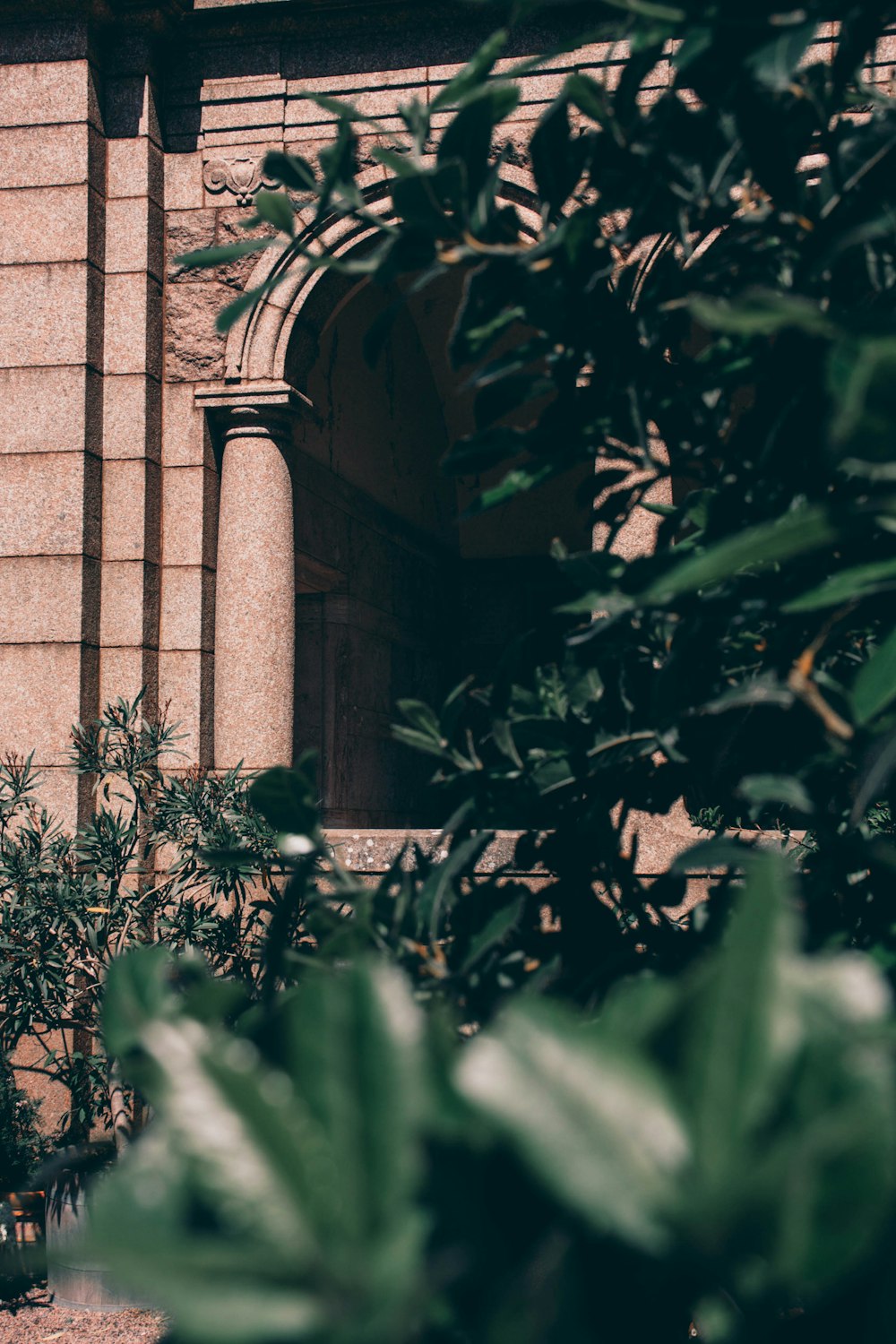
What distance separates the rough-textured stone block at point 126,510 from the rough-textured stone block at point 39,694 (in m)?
0.64

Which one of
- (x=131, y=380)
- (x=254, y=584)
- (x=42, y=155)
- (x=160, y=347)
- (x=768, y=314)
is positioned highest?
(x=42, y=155)

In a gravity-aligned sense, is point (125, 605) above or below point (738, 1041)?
above

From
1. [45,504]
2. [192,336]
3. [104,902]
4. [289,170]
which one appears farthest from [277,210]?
[192,336]

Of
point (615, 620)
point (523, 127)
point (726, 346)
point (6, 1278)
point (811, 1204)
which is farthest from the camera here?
point (523, 127)

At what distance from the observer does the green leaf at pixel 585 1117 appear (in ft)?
1.49

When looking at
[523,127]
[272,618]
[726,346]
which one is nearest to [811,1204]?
[726,346]

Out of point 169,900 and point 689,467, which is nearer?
point 689,467

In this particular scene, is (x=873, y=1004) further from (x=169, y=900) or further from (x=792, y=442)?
(x=169, y=900)

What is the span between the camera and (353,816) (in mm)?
10008

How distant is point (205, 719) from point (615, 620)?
610cm

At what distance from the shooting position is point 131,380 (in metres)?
7.04

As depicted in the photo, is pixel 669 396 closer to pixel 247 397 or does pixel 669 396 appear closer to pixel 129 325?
pixel 247 397

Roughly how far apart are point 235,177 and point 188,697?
313 cm

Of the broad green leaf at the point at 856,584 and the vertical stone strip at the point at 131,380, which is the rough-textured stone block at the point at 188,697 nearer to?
the vertical stone strip at the point at 131,380
